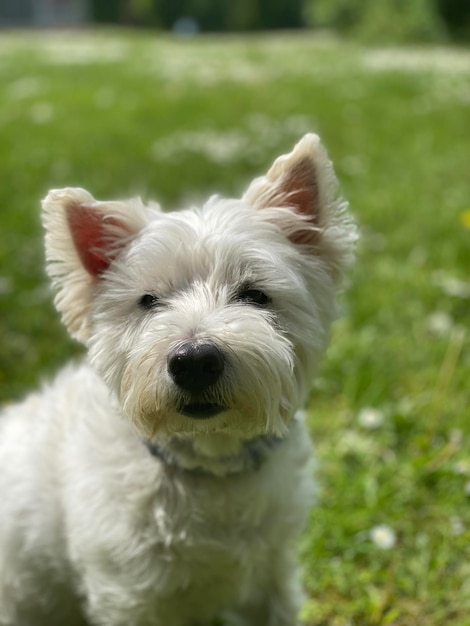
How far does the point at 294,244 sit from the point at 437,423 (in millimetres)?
1846

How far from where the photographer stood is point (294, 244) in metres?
2.41

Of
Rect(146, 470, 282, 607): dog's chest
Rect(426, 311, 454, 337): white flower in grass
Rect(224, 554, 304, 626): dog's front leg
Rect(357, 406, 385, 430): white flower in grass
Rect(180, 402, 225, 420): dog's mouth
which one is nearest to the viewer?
Rect(180, 402, 225, 420): dog's mouth

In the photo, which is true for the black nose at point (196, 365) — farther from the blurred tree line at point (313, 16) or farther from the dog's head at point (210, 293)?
the blurred tree line at point (313, 16)

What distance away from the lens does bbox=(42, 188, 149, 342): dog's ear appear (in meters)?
2.31

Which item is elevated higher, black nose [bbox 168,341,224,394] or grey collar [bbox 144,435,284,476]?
black nose [bbox 168,341,224,394]

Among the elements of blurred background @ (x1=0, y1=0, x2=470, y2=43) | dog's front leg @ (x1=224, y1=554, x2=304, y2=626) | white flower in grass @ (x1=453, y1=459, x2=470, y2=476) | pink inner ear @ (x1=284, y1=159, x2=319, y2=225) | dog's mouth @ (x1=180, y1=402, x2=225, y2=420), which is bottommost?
blurred background @ (x1=0, y1=0, x2=470, y2=43)

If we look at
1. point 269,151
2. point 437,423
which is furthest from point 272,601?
point 269,151

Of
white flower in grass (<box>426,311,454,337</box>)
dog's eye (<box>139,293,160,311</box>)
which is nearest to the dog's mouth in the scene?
dog's eye (<box>139,293,160,311</box>)

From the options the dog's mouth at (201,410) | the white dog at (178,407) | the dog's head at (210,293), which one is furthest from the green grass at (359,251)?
the dog's mouth at (201,410)

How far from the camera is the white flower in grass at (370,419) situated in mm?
3832

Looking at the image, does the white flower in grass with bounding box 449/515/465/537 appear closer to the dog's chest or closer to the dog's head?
the dog's chest

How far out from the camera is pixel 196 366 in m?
2.02

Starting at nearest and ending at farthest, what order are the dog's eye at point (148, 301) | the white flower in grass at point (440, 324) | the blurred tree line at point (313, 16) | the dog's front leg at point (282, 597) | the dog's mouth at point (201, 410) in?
the dog's mouth at point (201, 410)
the dog's eye at point (148, 301)
the dog's front leg at point (282, 597)
the white flower in grass at point (440, 324)
the blurred tree line at point (313, 16)

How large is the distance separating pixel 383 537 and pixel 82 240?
6.22ft
